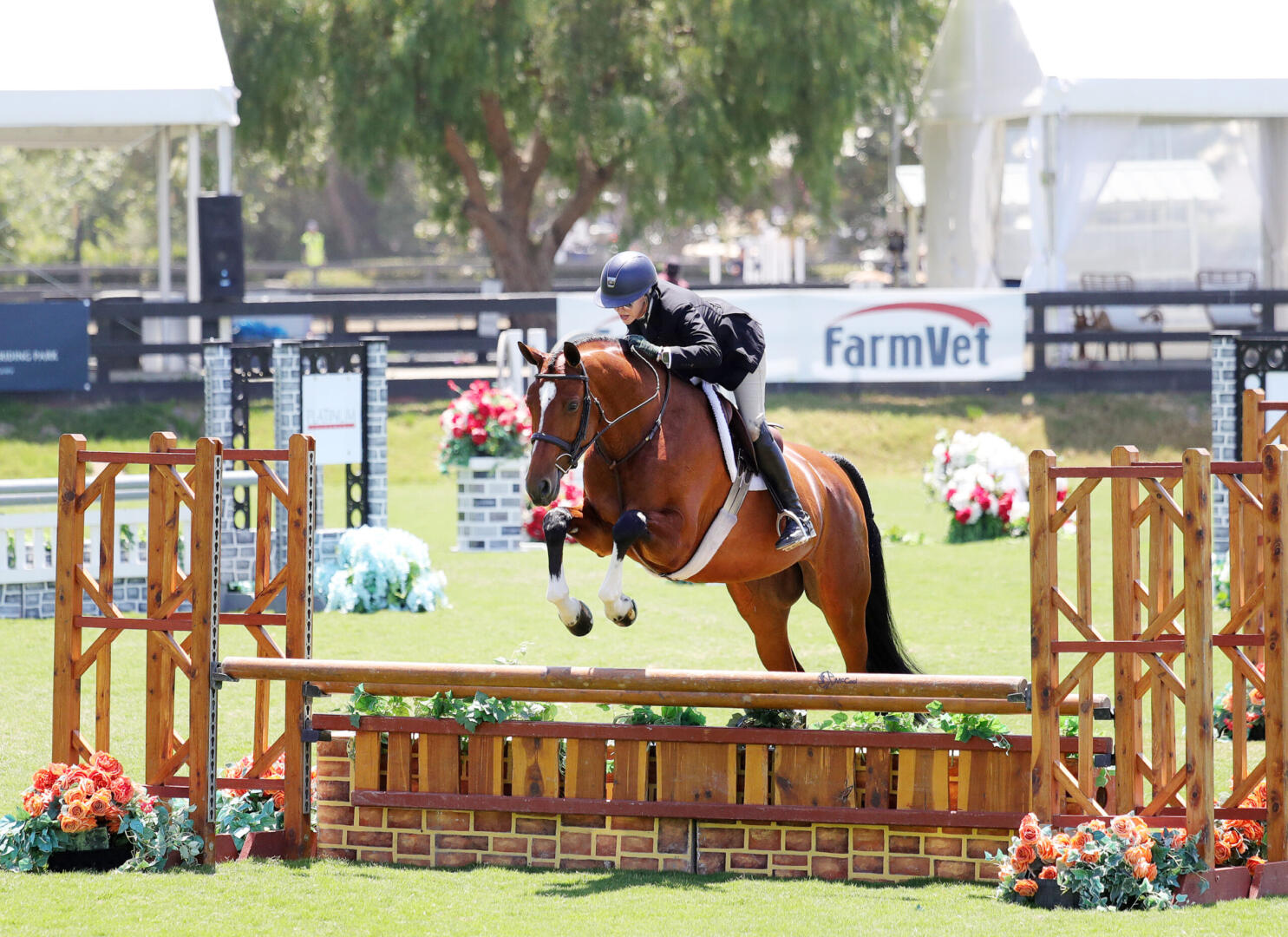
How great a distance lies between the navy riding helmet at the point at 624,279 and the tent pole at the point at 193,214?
12738mm

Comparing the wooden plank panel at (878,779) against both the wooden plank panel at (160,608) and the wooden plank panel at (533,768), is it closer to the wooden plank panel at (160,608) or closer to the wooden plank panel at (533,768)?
the wooden plank panel at (533,768)

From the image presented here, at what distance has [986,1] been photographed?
19.5 meters

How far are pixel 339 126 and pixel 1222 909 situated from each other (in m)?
18.5

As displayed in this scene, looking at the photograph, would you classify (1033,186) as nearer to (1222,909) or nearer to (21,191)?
(1222,909)

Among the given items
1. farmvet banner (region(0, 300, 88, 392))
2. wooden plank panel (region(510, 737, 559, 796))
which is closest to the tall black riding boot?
wooden plank panel (region(510, 737, 559, 796))

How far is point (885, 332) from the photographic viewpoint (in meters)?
16.9

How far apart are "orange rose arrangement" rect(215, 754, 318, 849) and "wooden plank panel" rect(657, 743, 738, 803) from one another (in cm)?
112

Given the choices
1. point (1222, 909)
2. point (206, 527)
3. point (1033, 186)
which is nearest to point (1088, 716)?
point (1222, 909)

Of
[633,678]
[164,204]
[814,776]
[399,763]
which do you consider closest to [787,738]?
[814,776]

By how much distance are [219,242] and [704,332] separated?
12.4 m

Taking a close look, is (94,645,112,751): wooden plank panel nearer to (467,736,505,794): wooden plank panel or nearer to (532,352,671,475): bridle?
(467,736,505,794): wooden plank panel

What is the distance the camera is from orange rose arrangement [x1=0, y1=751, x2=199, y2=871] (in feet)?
16.5

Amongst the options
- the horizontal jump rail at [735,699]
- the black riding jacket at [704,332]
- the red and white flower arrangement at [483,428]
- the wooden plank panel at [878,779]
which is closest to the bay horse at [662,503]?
the black riding jacket at [704,332]

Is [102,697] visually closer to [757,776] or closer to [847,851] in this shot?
[757,776]
